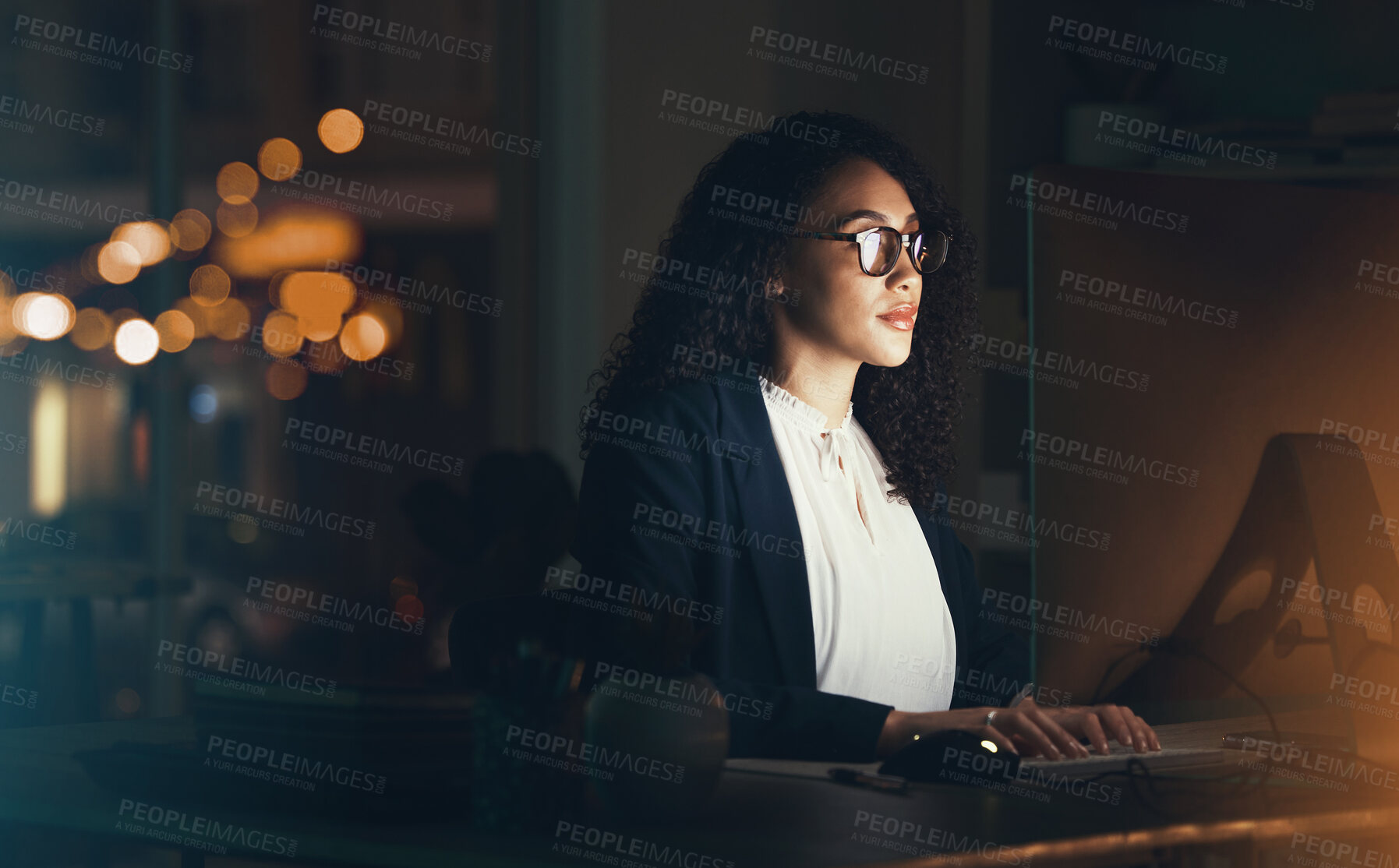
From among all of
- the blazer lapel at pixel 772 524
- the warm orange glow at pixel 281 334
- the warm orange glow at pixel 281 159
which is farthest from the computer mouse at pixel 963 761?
the warm orange glow at pixel 281 159

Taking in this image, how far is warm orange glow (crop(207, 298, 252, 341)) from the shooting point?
12.9ft

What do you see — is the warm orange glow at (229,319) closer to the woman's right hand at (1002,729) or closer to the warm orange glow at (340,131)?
the warm orange glow at (340,131)

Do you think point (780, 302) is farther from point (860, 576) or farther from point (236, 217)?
point (236, 217)

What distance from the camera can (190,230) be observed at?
3.82 metres

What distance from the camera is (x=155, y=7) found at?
376cm

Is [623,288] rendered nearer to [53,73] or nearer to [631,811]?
[53,73]

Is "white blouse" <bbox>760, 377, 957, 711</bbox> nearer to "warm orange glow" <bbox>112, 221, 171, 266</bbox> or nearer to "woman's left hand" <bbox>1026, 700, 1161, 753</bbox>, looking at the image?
"woman's left hand" <bbox>1026, 700, 1161, 753</bbox>

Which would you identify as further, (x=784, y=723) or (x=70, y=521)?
(x=70, y=521)

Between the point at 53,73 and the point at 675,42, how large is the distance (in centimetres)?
185

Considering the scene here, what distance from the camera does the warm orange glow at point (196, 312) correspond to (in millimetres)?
3799

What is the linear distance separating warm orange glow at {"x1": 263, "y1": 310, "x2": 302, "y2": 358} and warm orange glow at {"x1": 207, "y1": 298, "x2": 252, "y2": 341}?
0.07 meters

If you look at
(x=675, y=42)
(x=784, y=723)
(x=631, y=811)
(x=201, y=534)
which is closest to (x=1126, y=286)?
(x=784, y=723)

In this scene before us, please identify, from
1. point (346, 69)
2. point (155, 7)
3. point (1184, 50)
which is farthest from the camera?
point (346, 69)

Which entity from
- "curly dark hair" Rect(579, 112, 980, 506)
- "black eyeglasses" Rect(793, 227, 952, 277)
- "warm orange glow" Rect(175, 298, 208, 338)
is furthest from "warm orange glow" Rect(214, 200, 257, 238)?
"black eyeglasses" Rect(793, 227, 952, 277)
